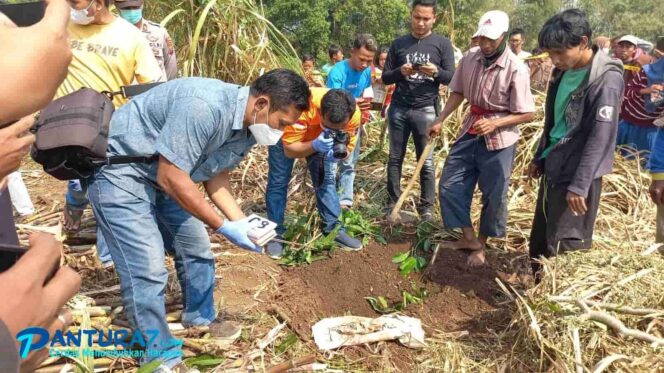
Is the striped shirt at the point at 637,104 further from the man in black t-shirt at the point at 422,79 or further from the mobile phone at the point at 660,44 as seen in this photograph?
the man in black t-shirt at the point at 422,79

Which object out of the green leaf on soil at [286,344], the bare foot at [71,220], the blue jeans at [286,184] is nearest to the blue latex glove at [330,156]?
the blue jeans at [286,184]

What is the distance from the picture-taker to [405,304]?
11.5 feet

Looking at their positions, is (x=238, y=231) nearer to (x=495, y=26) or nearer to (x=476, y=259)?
(x=476, y=259)

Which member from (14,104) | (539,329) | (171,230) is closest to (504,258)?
(539,329)

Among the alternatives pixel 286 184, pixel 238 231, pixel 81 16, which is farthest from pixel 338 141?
pixel 81 16

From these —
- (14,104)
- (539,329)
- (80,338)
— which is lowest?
(80,338)

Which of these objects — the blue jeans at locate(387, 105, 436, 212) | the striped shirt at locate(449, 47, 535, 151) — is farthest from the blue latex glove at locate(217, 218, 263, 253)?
the blue jeans at locate(387, 105, 436, 212)

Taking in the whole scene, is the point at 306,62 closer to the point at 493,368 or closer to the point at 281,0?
the point at 493,368

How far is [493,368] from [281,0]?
2913 centimetres

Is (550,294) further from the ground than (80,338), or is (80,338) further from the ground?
(550,294)

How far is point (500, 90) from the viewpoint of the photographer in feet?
11.7

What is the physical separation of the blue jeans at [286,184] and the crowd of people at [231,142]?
0.01m

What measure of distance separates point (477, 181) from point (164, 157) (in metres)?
2.53

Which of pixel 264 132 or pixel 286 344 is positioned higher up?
pixel 264 132
